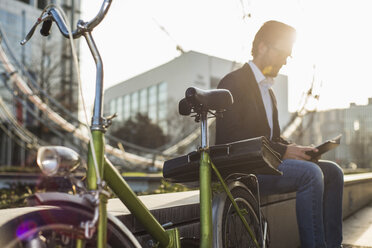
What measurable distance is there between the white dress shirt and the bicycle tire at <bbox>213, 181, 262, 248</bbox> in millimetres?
603

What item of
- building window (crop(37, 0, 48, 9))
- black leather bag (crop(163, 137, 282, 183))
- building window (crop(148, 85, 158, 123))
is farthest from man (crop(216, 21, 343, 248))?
building window (crop(148, 85, 158, 123))

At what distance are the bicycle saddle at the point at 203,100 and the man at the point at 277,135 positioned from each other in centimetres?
62

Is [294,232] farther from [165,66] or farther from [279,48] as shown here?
[165,66]

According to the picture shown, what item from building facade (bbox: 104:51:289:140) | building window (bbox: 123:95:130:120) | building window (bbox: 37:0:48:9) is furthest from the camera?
building window (bbox: 123:95:130:120)

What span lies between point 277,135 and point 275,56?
56 centimetres

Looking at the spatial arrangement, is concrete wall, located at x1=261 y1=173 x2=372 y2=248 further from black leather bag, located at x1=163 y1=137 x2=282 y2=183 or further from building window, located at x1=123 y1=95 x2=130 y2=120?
building window, located at x1=123 y1=95 x2=130 y2=120

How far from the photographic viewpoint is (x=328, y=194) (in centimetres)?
305

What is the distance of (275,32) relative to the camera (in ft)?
9.53

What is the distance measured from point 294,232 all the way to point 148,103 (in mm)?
64619

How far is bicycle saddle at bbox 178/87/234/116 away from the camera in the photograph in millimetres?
1964

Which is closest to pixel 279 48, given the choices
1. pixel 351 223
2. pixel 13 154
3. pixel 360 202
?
pixel 351 223

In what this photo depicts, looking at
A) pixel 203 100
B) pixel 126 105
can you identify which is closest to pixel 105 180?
pixel 203 100

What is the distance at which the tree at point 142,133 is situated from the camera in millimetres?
45469

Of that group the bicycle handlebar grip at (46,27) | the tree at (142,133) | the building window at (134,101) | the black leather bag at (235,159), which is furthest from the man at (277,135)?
the building window at (134,101)
